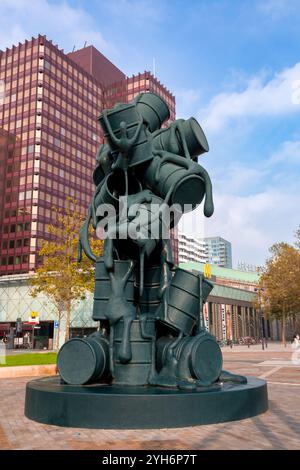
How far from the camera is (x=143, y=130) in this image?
37.6 ft

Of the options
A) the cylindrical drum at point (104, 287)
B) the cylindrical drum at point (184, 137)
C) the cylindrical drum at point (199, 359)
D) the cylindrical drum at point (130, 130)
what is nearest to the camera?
the cylindrical drum at point (199, 359)

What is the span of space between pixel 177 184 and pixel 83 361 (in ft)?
15.6

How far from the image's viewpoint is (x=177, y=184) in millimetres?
10781

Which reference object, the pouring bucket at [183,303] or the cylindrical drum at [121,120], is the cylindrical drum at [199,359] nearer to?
the pouring bucket at [183,303]

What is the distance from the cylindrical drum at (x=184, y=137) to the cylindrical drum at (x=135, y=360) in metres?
4.75

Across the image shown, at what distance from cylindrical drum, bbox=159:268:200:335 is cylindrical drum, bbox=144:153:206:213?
6.20 feet

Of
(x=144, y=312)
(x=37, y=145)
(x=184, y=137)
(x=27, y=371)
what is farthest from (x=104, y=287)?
(x=37, y=145)

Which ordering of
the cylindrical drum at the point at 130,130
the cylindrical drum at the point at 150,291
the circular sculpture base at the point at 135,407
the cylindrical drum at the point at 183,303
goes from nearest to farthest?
the circular sculpture base at the point at 135,407 → the cylindrical drum at the point at 183,303 → the cylindrical drum at the point at 150,291 → the cylindrical drum at the point at 130,130

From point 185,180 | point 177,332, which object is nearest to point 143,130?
point 185,180

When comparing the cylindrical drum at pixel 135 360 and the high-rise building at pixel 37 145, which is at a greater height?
the high-rise building at pixel 37 145

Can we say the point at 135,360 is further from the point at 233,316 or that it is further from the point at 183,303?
the point at 233,316

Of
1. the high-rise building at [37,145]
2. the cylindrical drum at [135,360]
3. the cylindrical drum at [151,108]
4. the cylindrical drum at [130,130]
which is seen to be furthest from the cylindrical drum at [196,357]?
the high-rise building at [37,145]

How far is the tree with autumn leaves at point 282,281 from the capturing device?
54.4 m

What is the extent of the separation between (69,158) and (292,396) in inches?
2918
